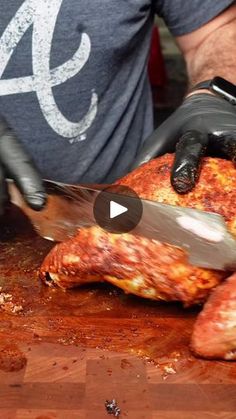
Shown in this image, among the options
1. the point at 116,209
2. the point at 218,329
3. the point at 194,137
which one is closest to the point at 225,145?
the point at 194,137

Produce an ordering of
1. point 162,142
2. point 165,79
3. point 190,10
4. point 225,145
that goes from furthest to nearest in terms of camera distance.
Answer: point 165,79, point 190,10, point 162,142, point 225,145

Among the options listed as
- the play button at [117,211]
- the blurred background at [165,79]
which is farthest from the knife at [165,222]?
the blurred background at [165,79]

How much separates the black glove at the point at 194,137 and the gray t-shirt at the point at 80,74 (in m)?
0.44

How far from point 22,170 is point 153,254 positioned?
0.38 m

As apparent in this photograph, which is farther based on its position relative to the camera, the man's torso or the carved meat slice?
the man's torso

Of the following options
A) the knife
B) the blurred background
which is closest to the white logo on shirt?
the knife

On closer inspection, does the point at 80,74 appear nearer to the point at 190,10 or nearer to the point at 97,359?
the point at 190,10

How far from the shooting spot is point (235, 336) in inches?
51.8

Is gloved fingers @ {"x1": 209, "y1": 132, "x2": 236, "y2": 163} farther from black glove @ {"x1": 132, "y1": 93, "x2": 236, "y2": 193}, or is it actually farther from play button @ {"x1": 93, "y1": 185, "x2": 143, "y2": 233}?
play button @ {"x1": 93, "y1": 185, "x2": 143, "y2": 233}

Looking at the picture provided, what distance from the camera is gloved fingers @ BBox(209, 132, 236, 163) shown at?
1.52 meters

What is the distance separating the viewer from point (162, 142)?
5.54ft

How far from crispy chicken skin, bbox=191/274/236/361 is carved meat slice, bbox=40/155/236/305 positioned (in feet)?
0.34

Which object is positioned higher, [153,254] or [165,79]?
[153,254]

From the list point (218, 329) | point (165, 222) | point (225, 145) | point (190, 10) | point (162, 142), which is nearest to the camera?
point (218, 329)
